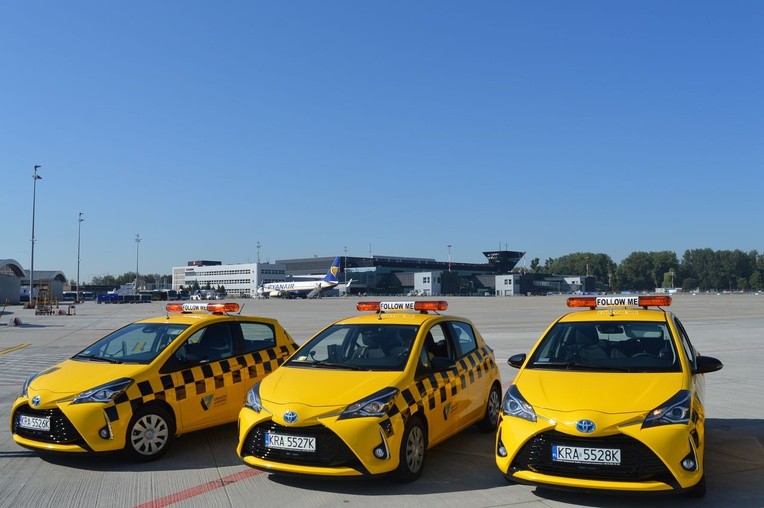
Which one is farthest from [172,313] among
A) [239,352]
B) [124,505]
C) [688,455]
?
[688,455]

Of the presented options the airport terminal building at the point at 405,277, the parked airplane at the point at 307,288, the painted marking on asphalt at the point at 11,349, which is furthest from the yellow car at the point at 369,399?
the airport terminal building at the point at 405,277

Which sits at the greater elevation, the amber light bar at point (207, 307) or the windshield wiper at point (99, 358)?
the amber light bar at point (207, 307)

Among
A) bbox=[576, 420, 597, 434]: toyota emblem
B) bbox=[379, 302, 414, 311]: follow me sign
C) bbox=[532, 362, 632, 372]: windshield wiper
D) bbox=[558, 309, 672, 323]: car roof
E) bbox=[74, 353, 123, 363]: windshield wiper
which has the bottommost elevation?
bbox=[576, 420, 597, 434]: toyota emblem

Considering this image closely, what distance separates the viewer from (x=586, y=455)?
5.16 m

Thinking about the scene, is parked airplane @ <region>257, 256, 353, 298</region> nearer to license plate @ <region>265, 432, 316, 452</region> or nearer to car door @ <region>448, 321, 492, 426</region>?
car door @ <region>448, 321, 492, 426</region>

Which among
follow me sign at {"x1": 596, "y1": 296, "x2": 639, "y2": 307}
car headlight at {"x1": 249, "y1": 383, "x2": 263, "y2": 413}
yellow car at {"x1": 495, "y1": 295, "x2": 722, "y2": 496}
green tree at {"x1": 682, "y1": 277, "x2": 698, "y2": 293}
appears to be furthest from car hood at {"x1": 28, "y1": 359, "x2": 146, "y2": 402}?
green tree at {"x1": 682, "y1": 277, "x2": 698, "y2": 293}

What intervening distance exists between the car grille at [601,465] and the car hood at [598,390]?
25cm

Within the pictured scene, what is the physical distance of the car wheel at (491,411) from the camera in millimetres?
8164

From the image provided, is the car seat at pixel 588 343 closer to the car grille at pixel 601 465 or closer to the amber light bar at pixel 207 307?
the car grille at pixel 601 465

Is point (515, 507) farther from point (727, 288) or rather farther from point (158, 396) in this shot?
point (727, 288)

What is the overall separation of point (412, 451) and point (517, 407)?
1041 mm

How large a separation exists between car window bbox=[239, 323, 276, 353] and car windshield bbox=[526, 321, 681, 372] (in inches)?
139

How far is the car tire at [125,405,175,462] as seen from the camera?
659 cm

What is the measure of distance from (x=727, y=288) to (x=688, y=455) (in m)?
212
